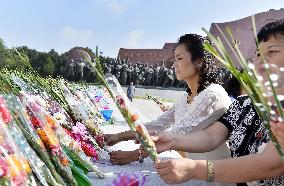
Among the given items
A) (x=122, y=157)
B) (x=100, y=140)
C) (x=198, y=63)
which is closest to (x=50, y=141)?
(x=122, y=157)

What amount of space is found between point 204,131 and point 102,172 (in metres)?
0.47

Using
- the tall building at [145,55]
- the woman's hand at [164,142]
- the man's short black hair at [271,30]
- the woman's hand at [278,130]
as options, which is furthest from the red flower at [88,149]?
the tall building at [145,55]

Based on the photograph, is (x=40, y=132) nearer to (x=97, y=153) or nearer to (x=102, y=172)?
(x=102, y=172)

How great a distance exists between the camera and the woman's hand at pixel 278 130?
888 millimetres

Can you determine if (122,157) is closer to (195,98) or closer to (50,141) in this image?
(195,98)

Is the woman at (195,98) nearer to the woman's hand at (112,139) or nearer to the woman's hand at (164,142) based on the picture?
the woman's hand at (112,139)

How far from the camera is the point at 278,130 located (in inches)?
35.5

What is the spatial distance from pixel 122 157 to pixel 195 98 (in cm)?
49

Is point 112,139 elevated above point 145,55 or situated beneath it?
situated beneath

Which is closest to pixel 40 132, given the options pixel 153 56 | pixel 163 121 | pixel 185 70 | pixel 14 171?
pixel 14 171

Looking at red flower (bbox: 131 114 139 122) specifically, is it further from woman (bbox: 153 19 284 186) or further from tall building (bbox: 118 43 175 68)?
tall building (bbox: 118 43 175 68)

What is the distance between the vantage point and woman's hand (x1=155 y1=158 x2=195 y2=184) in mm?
1358

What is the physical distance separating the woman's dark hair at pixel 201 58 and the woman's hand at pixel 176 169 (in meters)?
1.05

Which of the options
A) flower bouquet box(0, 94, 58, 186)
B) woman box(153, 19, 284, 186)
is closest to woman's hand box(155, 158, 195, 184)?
woman box(153, 19, 284, 186)
